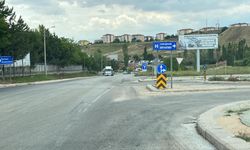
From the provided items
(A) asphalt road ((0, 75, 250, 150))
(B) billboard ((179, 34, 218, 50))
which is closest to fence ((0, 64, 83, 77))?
(B) billboard ((179, 34, 218, 50))

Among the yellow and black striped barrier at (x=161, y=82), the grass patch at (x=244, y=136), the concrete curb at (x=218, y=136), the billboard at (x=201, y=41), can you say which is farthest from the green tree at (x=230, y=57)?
the grass patch at (x=244, y=136)

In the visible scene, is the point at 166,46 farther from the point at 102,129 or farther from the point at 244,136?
the point at 244,136

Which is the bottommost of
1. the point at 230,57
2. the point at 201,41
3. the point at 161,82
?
the point at 161,82

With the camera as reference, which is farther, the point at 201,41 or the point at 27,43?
the point at 201,41

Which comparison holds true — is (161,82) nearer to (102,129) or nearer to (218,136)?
(102,129)

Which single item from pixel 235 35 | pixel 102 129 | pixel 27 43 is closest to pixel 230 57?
pixel 27 43

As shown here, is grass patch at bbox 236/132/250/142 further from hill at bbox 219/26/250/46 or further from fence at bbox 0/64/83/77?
hill at bbox 219/26/250/46

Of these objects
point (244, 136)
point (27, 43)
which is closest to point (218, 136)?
point (244, 136)

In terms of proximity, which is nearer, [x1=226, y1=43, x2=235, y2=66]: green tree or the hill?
[x1=226, y1=43, x2=235, y2=66]: green tree

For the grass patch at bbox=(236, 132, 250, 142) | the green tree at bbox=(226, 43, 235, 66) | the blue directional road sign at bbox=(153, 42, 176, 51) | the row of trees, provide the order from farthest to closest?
the green tree at bbox=(226, 43, 235, 66) < the row of trees < the blue directional road sign at bbox=(153, 42, 176, 51) < the grass patch at bbox=(236, 132, 250, 142)

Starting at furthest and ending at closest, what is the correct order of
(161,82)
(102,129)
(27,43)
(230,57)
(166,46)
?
(230,57)
(27,43)
(166,46)
(161,82)
(102,129)

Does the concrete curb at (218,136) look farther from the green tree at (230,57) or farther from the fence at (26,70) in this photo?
the green tree at (230,57)

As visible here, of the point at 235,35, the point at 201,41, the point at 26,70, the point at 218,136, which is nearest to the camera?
the point at 218,136

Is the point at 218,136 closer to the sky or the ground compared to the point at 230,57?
closer to the ground
